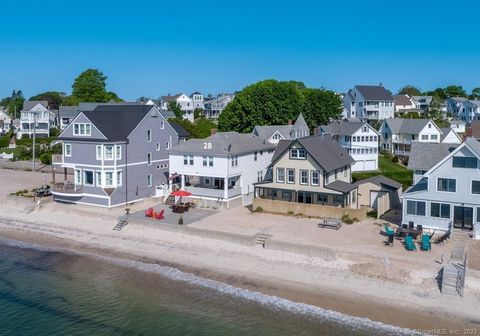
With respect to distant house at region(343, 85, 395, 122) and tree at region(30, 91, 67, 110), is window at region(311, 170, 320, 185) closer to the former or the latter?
distant house at region(343, 85, 395, 122)

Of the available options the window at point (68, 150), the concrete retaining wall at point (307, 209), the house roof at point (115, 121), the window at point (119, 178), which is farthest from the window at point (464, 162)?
the window at point (68, 150)

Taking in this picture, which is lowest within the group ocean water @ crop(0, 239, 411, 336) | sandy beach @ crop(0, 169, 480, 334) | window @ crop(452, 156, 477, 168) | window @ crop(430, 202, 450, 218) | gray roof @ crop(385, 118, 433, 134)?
ocean water @ crop(0, 239, 411, 336)

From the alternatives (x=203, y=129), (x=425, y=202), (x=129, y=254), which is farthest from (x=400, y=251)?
(x=203, y=129)

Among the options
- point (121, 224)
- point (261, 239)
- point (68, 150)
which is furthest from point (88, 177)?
point (261, 239)

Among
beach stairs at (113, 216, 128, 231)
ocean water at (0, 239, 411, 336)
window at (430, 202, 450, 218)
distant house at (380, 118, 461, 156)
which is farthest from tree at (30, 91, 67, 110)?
window at (430, 202, 450, 218)

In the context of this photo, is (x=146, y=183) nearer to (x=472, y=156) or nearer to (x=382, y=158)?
(x=472, y=156)

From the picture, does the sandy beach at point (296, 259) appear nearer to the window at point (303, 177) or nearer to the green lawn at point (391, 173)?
the window at point (303, 177)

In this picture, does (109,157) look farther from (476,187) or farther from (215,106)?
(215,106)
